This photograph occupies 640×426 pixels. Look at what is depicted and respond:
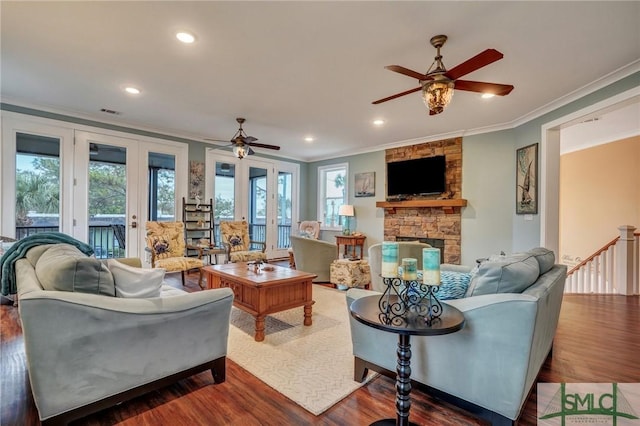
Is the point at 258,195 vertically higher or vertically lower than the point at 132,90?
lower

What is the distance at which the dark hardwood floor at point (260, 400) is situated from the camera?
167cm

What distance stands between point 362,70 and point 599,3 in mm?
1760

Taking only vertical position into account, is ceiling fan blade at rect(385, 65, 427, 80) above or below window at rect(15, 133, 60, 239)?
above

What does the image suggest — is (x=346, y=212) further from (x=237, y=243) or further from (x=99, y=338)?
(x=99, y=338)

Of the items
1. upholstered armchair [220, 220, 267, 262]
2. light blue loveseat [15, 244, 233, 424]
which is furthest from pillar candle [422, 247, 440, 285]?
upholstered armchair [220, 220, 267, 262]

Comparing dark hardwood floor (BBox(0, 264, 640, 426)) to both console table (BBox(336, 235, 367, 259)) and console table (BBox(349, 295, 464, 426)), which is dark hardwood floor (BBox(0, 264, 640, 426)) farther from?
console table (BBox(336, 235, 367, 259))

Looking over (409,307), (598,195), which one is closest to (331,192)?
(598,195)

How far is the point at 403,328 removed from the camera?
131 cm

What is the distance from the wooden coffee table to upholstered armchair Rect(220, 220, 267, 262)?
158 centimetres

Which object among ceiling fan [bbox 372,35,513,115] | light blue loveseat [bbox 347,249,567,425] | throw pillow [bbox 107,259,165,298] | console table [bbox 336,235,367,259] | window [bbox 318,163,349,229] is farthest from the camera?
window [bbox 318,163,349,229]

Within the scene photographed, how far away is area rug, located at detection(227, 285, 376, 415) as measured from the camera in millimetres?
1926

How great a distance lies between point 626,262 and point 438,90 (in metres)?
4.28

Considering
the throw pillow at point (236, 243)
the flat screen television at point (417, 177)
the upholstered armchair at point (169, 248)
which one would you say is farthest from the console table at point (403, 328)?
the flat screen television at point (417, 177)

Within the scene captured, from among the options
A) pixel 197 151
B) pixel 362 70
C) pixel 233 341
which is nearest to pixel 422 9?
pixel 362 70
